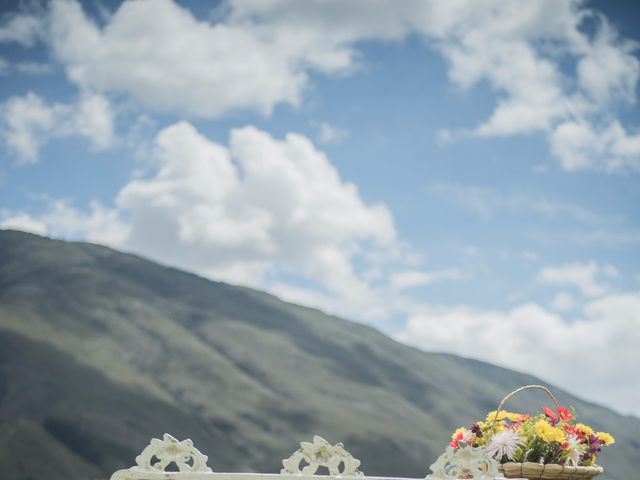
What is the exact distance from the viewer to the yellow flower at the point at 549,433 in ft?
14.8

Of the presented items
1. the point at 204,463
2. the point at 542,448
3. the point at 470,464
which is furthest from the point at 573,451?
the point at 204,463

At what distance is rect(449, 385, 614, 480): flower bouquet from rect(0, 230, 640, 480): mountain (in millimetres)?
127127

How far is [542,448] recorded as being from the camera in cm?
458

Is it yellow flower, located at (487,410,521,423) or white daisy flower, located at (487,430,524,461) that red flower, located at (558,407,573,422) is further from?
white daisy flower, located at (487,430,524,461)

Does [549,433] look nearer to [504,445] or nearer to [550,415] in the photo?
[504,445]

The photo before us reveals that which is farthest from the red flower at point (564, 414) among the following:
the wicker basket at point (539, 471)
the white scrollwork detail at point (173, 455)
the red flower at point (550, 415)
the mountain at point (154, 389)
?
the mountain at point (154, 389)

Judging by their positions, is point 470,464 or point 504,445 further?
point 504,445

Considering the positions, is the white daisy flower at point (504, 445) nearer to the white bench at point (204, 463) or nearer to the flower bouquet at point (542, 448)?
the flower bouquet at point (542, 448)

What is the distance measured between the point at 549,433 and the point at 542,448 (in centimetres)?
11

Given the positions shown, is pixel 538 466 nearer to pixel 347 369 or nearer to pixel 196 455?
pixel 196 455

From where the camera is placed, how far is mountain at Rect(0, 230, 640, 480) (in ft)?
443

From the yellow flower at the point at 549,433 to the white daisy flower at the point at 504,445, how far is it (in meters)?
0.12

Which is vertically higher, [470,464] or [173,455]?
[470,464]

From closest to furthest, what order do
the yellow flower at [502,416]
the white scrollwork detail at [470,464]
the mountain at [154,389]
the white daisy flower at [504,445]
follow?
the white scrollwork detail at [470,464]
the white daisy flower at [504,445]
the yellow flower at [502,416]
the mountain at [154,389]
